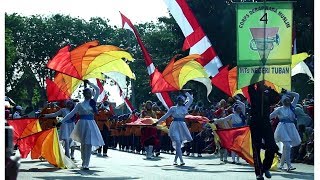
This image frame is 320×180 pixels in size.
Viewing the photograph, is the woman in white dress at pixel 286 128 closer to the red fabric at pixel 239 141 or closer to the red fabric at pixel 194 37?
the red fabric at pixel 239 141

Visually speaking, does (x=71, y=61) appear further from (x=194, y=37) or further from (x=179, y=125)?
(x=194, y=37)

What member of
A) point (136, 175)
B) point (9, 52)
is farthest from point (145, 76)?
point (136, 175)

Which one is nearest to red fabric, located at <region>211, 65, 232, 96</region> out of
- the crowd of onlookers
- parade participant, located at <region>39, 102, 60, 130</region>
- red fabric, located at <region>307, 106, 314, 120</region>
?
the crowd of onlookers

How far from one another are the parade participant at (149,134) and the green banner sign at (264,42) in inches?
450

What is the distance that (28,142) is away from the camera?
20234 mm

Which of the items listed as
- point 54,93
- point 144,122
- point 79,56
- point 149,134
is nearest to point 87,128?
point 79,56

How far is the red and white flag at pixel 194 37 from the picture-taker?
2573 cm

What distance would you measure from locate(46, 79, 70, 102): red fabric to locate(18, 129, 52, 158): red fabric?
12.7 ft

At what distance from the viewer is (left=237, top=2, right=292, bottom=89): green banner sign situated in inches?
638

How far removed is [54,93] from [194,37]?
4.47 metres

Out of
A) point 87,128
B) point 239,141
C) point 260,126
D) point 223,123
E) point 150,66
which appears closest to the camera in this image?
point 260,126

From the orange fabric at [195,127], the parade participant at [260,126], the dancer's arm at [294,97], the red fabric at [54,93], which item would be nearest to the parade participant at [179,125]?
the red fabric at [54,93]

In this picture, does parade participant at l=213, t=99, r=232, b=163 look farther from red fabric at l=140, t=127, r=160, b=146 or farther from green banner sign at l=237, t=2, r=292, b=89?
green banner sign at l=237, t=2, r=292, b=89

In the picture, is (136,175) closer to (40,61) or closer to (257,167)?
(257,167)
